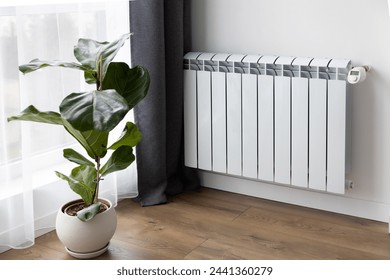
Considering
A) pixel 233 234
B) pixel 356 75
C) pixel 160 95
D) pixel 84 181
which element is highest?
pixel 356 75

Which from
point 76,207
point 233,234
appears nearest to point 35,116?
point 76,207

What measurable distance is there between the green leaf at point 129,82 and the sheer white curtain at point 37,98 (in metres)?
0.40

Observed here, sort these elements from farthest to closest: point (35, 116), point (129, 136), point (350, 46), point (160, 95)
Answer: point (160, 95)
point (350, 46)
point (129, 136)
point (35, 116)

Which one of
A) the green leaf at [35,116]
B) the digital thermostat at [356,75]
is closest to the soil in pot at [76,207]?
the green leaf at [35,116]

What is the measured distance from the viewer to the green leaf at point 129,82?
2.38 m

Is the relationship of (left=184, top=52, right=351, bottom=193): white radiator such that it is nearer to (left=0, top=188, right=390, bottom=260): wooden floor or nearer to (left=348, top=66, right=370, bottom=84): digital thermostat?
(left=348, top=66, right=370, bottom=84): digital thermostat

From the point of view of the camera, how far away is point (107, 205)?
2.50 m

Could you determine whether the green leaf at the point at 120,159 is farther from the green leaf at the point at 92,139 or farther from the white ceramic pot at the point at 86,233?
the white ceramic pot at the point at 86,233

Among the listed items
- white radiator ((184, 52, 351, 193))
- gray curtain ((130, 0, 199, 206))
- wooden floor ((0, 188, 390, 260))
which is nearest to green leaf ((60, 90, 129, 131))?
wooden floor ((0, 188, 390, 260))

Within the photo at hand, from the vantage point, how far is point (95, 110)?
2.10 m

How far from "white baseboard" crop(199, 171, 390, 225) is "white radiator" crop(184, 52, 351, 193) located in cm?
14

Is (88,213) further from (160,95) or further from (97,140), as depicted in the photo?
(160,95)

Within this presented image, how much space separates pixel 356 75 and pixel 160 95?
3.14ft
